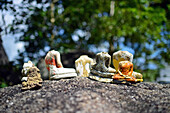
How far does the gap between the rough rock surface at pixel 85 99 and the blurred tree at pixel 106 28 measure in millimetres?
3547

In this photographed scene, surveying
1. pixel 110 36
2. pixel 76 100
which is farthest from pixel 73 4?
pixel 76 100

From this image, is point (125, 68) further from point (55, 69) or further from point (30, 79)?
point (30, 79)

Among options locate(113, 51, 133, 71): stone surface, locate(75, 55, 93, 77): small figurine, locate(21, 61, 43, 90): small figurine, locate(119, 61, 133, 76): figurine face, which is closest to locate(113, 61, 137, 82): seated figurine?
locate(119, 61, 133, 76): figurine face

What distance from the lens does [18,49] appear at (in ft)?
23.1

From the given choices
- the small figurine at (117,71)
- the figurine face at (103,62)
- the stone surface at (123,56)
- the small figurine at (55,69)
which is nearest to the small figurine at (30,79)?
the small figurine at (55,69)

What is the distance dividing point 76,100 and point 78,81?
3.98ft

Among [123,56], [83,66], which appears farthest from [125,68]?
[83,66]

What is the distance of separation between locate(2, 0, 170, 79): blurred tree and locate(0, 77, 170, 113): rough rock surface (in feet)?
11.6

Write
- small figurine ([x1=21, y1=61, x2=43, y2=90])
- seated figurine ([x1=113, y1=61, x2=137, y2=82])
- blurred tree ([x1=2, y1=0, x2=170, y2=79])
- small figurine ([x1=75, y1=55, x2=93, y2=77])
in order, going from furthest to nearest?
blurred tree ([x1=2, y1=0, x2=170, y2=79]) < small figurine ([x1=75, y1=55, x2=93, y2=77]) < seated figurine ([x1=113, y1=61, x2=137, y2=82]) < small figurine ([x1=21, y1=61, x2=43, y2=90])

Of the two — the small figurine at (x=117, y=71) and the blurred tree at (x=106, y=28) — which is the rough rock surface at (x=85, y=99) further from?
the blurred tree at (x=106, y=28)

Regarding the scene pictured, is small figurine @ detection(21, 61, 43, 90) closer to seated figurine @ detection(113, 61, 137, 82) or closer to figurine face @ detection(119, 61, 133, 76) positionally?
seated figurine @ detection(113, 61, 137, 82)

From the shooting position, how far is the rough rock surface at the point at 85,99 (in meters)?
2.85

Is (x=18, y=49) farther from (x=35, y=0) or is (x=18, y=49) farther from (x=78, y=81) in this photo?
(x=78, y=81)

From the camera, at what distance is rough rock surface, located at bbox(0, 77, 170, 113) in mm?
2854
